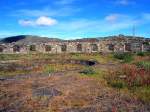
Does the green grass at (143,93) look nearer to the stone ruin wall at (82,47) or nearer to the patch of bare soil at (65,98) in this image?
the patch of bare soil at (65,98)

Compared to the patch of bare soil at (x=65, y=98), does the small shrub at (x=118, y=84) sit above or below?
above

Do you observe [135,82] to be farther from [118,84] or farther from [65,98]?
[65,98]

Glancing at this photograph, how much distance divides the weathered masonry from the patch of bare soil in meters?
22.2

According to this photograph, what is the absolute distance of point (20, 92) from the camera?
41.2 feet

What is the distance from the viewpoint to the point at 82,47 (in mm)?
37594

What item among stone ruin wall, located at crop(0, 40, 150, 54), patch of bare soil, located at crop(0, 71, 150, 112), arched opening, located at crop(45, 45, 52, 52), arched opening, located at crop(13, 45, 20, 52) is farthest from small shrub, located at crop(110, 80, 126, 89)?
arched opening, located at crop(13, 45, 20, 52)

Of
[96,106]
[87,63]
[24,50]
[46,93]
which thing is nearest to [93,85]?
[46,93]

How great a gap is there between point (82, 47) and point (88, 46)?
724mm

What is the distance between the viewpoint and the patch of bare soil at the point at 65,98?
1002 centimetres

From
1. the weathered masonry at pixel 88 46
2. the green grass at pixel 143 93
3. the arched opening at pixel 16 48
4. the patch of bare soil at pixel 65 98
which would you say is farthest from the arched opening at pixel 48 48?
the green grass at pixel 143 93

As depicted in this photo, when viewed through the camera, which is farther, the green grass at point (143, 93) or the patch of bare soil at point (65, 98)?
the green grass at point (143, 93)

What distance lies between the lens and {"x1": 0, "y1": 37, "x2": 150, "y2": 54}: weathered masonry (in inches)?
1448

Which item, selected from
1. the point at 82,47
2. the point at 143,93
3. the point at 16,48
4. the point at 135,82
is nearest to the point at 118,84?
the point at 135,82

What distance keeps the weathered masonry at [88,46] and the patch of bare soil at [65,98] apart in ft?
72.9
